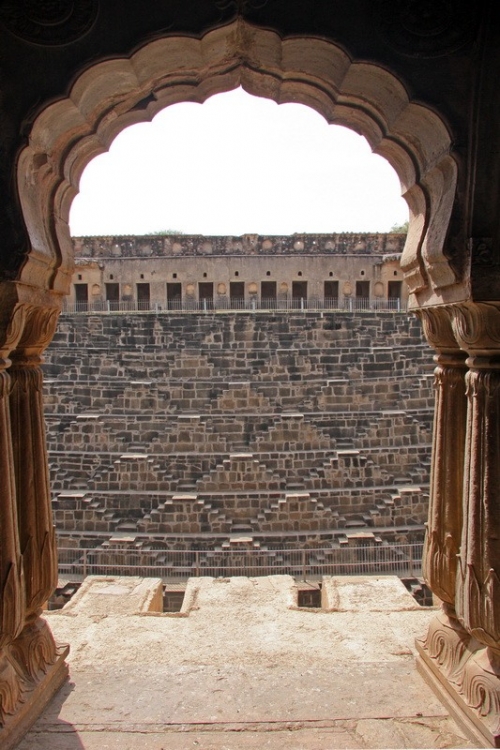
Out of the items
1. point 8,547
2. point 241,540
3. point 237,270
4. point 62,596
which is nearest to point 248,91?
point 8,547

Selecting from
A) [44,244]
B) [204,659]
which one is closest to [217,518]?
[204,659]

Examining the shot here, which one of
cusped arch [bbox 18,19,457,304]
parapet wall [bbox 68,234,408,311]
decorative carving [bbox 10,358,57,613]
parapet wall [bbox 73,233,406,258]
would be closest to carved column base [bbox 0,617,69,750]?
decorative carving [bbox 10,358,57,613]

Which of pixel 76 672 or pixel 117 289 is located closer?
pixel 76 672

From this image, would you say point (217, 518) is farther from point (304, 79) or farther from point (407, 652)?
point (304, 79)

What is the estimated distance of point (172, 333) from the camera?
17.4 m

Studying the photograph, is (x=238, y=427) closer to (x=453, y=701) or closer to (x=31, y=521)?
(x=31, y=521)

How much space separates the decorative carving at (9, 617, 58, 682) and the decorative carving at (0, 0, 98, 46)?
9.89 feet

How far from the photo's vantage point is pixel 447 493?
3.44 metres

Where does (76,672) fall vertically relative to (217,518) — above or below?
above

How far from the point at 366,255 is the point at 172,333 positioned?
14.1m

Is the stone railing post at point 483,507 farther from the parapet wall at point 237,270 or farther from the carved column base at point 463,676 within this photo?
the parapet wall at point 237,270

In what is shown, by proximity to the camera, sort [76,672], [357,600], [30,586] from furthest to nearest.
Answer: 1. [357,600]
2. [76,672]
3. [30,586]

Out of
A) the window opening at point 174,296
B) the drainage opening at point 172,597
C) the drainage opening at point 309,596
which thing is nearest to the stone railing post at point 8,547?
the drainage opening at point 309,596

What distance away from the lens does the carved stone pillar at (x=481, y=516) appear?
115 inches
